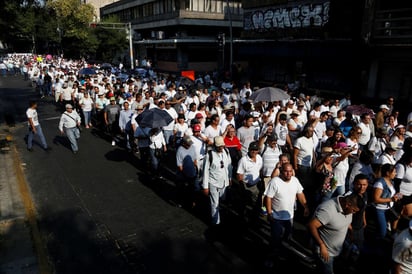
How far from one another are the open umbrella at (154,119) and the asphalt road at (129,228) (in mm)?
1599

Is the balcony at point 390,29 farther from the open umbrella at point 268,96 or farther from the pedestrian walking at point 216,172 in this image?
the pedestrian walking at point 216,172

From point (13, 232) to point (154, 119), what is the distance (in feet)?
12.1

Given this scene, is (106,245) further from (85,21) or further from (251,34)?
(85,21)

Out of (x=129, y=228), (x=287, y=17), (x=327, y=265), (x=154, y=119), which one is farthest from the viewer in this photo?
(x=287, y=17)

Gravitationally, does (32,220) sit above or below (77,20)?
below

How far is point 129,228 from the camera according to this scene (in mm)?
6148

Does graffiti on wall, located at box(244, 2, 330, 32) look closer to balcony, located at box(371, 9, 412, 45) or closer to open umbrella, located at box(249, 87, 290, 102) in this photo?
balcony, located at box(371, 9, 412, 45)

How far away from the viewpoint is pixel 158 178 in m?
8.50

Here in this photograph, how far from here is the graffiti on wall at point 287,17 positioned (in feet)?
67.6

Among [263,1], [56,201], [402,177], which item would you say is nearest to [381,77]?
[263,1]

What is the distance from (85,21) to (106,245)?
46376mm

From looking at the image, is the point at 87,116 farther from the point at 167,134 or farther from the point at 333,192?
the point at 333,192

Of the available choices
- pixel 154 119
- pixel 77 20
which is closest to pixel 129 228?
pixel 154 119

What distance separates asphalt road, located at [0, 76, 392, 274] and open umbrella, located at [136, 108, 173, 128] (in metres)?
1.60
